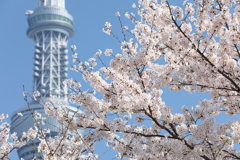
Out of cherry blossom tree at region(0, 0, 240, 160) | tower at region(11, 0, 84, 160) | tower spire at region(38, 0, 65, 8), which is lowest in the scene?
cherry blossom tree at region(0, 0, 240, 160)

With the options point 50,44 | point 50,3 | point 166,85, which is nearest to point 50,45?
point 50,44

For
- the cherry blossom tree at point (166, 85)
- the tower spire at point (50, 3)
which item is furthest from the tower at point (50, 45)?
the cherry blossom tree at point (166, 85)

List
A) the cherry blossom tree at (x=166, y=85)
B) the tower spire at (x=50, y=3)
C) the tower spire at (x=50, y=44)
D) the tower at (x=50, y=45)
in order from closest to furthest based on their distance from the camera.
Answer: the cherry blossom tree at (x=166, y=85) < the tower at (x=50, y=45) < the tower spire at (x=50, y=44) < the tower spire at (x=50, y=3)

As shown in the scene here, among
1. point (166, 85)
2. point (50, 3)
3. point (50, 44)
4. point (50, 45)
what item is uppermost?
point (50, 3)

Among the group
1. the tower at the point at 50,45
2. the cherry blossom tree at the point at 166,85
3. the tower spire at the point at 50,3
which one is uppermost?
the tower spire at the point at 50,3

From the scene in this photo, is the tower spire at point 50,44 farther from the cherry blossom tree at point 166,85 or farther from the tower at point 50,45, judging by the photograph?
the cherry blossom tree at point 166,85

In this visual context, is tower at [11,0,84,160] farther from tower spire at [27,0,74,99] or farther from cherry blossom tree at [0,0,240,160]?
cherry blossom tree at [0,0,240,160]

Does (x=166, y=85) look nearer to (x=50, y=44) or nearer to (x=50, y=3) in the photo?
(x=50, y=44)

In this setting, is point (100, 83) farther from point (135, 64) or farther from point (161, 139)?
point (161, 139)

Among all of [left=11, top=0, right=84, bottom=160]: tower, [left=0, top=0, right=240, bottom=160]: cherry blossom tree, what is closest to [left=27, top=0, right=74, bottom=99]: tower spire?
[left=11, top=0, right=84, bottom=160]: tower

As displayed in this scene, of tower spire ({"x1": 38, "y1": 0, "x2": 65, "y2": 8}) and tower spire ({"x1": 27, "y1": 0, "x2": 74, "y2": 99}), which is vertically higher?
tower spire ({"x1": 38, "y1": 0, "x2": 65, "y2": 8})

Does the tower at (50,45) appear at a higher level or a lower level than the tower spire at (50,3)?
lower

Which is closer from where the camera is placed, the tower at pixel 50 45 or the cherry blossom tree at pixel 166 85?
the cherry blossom tree at pixel 166 85

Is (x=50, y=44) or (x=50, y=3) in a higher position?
(x=50, y=3)
